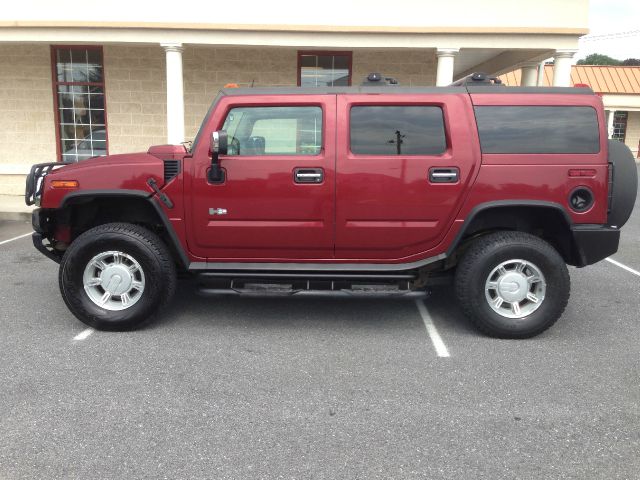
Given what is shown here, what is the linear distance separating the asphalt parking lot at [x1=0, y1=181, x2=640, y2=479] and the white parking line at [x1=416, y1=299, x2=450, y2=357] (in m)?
0.02

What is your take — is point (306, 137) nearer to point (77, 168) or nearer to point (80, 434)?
point (77, 168)

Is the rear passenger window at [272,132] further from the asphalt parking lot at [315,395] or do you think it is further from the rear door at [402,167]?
the asphalt parking lot at [315,395]

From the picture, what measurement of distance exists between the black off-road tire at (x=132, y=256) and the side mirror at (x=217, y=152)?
74 centimetres

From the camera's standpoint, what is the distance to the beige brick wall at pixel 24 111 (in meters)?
11.7

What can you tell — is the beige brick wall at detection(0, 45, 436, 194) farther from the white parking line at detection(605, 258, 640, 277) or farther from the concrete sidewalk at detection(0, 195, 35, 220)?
the white parking line at detection(605, 258, 640, 277)

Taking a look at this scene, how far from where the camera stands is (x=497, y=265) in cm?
439

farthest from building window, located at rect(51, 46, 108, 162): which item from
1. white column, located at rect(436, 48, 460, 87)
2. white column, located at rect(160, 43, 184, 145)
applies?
white column, located at rect(436, 48, 460, 87)

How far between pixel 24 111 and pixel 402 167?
1053 cm

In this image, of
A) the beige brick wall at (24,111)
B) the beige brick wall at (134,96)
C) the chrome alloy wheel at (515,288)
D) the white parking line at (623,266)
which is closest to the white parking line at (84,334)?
the chrome alloy wheel at (515,288)

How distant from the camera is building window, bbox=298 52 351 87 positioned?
464 inches

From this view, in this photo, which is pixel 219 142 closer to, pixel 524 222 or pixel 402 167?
pixel 402 167

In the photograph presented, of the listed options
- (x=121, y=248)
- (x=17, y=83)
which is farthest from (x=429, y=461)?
(x=17, y=83)

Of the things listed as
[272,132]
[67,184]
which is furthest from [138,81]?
[272,132]

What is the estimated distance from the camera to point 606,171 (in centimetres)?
429
